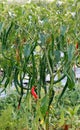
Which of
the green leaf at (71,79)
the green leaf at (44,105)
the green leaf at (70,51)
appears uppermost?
the green leaf at (70,51)

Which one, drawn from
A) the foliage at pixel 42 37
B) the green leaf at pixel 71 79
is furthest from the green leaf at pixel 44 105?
the green leaf at pixel 71 79

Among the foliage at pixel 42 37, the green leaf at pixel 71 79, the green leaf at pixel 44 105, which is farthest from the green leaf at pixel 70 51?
the green leaf at pixel 44 105

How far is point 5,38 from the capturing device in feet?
5.86

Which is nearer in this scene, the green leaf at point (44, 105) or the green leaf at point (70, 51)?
the green leaf at point (70, 51)

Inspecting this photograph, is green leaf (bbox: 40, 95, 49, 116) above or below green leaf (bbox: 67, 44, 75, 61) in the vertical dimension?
below

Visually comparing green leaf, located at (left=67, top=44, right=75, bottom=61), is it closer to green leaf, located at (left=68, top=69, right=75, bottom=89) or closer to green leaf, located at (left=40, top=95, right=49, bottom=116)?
green leaf, located at (left=68, top=69, right=75, bottom=89)

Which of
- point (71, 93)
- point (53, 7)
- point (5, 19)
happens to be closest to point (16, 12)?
point (5, 19)

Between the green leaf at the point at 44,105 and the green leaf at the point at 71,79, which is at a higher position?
the green leaf at the point at 71,79

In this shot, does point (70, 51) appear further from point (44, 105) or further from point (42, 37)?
point (44, 105)

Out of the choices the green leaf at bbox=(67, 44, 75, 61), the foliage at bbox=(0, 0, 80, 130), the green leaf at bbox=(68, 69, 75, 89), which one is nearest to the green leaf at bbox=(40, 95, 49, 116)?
the foliage at bbox=(0, 0, 80, 130)

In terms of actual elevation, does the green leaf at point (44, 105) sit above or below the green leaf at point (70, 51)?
below

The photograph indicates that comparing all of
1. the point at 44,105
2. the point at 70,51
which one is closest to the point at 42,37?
the point at 70,51

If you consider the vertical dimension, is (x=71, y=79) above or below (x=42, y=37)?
below

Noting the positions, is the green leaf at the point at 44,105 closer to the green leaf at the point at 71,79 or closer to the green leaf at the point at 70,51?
the green leaf at the point at 71,79
